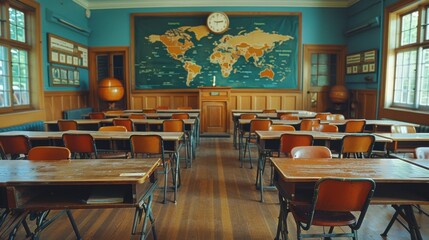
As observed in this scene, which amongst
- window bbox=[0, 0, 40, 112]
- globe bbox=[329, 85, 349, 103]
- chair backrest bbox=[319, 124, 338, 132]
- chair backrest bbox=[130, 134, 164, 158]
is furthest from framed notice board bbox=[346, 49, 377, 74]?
window bbox=[0, 0, 40, 112]

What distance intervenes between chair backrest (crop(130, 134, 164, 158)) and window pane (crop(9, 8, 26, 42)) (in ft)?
13.2

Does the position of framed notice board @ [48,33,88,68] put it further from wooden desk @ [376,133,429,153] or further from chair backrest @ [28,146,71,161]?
wooden desk @ [376,133,429,153]

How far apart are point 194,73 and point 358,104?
440cm

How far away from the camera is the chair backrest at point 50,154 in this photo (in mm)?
2570

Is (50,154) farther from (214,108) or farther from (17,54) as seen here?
(214,108)

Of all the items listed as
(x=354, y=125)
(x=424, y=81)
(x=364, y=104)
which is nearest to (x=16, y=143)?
(x=354, y=125)

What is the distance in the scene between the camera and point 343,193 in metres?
1.92

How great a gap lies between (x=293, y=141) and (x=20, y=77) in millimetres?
5350

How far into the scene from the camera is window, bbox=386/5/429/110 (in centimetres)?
605

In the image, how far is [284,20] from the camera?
9.03 metres

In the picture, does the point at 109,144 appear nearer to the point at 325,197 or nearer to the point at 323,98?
the point at 325,197

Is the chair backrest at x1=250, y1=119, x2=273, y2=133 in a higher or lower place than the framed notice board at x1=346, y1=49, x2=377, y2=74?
lower

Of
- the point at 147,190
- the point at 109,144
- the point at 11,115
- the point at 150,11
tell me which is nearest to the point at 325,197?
the point at 147,190

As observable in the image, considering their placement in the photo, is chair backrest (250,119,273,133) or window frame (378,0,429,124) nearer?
chair backrest (250,119,273,133)
